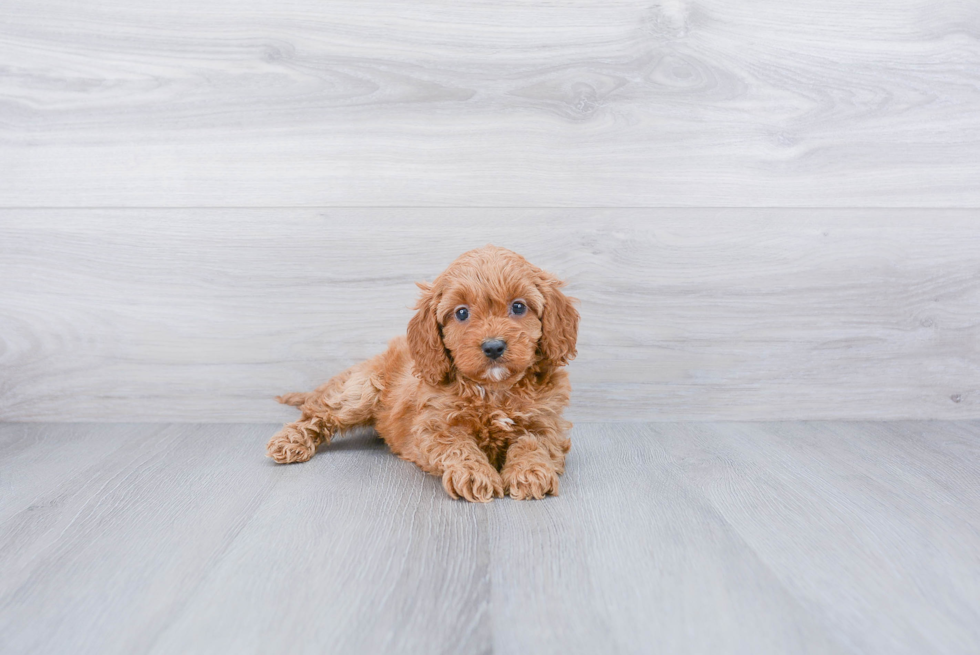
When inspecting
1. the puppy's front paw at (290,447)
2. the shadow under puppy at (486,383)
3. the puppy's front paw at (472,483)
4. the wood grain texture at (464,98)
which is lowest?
the puppy's front paw at (290,447)

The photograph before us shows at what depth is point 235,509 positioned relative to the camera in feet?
4.93

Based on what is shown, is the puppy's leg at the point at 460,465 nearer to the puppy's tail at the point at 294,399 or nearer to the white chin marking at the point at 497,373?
the white chin marking at the point at 497,373

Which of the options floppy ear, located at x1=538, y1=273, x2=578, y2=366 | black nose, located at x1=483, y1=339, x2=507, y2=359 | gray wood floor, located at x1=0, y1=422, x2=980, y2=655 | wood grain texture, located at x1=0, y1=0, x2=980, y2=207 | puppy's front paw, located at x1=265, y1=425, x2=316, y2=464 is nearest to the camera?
gray wood floor, located at x1=0, y1=422, x2=980, y2=655

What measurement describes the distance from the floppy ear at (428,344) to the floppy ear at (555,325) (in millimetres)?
260

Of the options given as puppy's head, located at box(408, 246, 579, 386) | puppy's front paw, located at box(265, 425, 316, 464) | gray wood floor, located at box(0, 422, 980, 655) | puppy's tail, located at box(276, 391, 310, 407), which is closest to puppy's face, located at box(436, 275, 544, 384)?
puppy's head, located at box(408, 246, 579, 386)

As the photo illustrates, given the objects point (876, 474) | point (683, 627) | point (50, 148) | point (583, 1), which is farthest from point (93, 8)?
point (876, 474)

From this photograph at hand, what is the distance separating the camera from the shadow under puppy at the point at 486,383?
1547 mm

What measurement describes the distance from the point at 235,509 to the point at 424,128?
1315 mm

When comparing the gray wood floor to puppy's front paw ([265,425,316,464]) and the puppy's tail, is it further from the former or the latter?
the puppy's tail

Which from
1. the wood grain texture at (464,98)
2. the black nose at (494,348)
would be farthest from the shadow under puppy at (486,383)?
the wood grain texture at (464,98)

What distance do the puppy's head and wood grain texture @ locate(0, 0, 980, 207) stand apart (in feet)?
1.95

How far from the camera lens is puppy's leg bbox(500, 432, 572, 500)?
60.7 inches

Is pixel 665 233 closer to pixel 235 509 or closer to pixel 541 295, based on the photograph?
pixel 541 295

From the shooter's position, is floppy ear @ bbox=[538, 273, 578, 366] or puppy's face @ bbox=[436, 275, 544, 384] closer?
puppy's face @ bbox=[436, 275, 544, 384]
